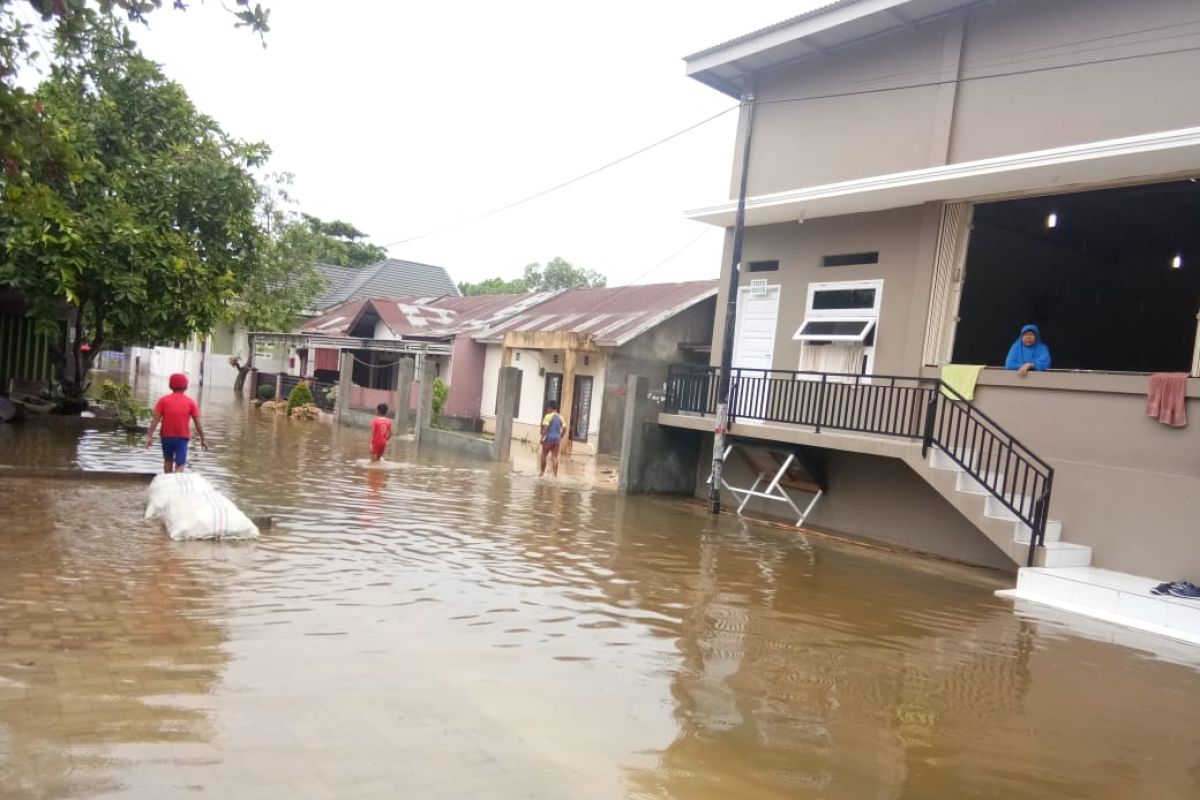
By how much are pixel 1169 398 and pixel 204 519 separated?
10.6 m

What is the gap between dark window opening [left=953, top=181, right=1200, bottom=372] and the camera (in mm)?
12398

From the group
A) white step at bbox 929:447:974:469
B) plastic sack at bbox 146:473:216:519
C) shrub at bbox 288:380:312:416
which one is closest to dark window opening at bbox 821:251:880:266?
white step at bbox 929:447:974:469

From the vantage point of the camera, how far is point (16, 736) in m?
3.82

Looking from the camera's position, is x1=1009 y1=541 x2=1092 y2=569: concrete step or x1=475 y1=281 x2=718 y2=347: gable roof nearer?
x1=1009 y1=541 x2=1092 y2=569: concrete step

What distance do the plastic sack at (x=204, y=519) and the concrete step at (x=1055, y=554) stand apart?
28.4ft

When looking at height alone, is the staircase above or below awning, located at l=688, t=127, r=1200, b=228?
A: below

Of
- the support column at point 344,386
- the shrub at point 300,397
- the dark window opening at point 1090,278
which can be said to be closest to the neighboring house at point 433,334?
the support column at point 344,386

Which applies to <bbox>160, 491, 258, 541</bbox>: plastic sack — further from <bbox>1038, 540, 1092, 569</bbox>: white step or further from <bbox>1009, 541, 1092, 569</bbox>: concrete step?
<bbox>1038, 540, 1092, 569</bbox>: white step

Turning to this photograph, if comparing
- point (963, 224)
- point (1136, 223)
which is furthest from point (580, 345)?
point (1136, 223)

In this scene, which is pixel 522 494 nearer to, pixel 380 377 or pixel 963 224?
pixel 963 224

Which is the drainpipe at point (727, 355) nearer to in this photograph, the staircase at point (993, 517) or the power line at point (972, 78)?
the power line at point (972, 78)

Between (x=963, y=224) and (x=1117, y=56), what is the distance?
2764 millimetres

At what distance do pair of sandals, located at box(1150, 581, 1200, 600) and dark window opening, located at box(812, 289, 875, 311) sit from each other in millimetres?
5972

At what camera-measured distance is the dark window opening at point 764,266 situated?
15211 mm
